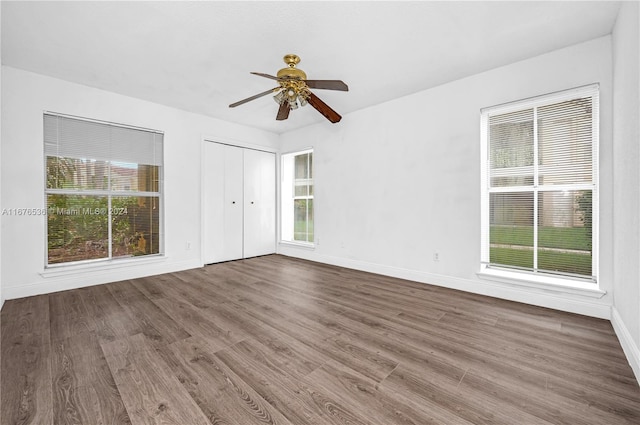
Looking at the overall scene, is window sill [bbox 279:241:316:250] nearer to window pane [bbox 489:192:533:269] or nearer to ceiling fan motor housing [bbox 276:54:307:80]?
window pane [bbox 489:192:533:269]

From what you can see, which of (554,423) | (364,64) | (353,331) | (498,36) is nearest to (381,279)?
(353,331)

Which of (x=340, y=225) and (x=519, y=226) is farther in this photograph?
(x=340, y=225)

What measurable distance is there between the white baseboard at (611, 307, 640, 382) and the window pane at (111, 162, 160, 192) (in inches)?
213

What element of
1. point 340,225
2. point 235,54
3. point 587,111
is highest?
point 235,54

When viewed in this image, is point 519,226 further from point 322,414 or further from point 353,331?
point 322,414

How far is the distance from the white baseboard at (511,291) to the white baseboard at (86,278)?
3.11 meters

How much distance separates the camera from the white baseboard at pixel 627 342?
163 cm

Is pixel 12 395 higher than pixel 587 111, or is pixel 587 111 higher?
pixel 587 111

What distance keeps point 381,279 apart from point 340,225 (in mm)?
1265

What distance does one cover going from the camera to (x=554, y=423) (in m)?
1.27

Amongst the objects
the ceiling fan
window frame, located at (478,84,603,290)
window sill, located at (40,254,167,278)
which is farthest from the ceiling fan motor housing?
window sill, located at (40,254,167,278)

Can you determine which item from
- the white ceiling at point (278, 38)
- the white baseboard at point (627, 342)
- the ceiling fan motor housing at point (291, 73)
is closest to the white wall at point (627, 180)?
the white baseboard at point (627, 342)

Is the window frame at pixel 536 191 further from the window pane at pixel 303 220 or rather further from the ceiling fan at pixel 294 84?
the window pane at pixel 303 220

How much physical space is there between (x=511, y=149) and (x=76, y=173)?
5544 mm
